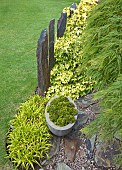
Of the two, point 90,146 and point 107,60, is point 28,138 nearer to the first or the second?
point 90,146

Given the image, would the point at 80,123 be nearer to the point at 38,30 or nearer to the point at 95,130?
the point at 95,130

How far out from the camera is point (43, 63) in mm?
3297

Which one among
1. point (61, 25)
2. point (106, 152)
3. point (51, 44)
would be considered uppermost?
point (61, 25)

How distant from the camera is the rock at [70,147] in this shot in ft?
9.51

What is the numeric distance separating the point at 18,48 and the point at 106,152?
2720mm

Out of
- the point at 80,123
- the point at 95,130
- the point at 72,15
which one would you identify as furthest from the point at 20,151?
the point at 72,15

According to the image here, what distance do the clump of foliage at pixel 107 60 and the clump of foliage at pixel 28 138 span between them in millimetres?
884

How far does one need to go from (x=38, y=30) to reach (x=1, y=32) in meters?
0.76

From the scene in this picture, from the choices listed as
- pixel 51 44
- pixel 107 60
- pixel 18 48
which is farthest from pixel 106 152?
pixel 18 48

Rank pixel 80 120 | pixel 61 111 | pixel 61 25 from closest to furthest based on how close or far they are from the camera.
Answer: pixel 61 111 → pixel 80 120 → pixel 61 25

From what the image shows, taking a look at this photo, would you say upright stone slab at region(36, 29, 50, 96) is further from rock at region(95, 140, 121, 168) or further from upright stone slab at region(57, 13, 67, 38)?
rock at region(95, 140, 121, 168)

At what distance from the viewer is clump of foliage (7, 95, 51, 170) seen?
9.23ft

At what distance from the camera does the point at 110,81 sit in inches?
83.6

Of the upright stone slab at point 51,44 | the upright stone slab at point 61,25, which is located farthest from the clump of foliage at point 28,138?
the upright stone slab at point 61,25
